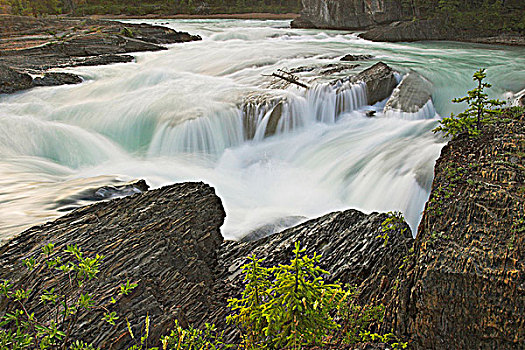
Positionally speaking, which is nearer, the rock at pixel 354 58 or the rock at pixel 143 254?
the rock at pixel 143 254

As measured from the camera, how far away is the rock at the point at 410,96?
30.0ft

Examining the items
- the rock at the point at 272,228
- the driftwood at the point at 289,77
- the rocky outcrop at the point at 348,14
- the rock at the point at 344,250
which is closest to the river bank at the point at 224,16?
the rocky outcrop at the point at 348,14

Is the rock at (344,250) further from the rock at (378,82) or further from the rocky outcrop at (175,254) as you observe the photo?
the rock at (378,82)

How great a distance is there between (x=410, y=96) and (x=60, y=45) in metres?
12.1

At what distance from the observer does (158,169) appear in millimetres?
7340

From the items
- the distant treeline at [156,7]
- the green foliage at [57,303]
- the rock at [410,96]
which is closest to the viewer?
the green foliage at [57,303]

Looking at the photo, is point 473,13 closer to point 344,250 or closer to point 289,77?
point 289,77

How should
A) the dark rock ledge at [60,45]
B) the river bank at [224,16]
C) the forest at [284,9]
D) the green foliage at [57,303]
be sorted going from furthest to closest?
1. the river bank at [224,16]
2. the forest at [284,9]
3. the dark rock ledge at [60,45]
4. the green foliage at [57,303]

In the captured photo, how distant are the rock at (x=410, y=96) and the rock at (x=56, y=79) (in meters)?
8.53

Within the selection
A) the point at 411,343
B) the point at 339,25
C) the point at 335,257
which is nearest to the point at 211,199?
the point at 335,257

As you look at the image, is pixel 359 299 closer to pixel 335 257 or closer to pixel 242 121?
pixel 335 257

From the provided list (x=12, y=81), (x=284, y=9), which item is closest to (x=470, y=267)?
(x=12, y=81)

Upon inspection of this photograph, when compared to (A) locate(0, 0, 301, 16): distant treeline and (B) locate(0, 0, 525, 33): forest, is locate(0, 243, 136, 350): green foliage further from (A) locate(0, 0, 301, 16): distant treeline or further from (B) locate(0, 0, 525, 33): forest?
(A) locate(0, 0, 301, 16): distant treeline

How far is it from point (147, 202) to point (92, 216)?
458mm
